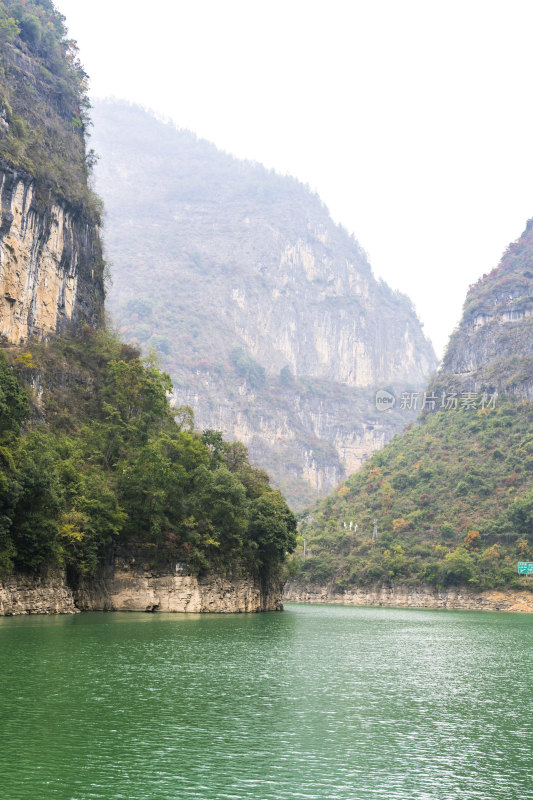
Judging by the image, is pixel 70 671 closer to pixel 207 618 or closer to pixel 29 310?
pixel 207 618

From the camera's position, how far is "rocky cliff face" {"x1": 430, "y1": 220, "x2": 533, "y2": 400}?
373 ft

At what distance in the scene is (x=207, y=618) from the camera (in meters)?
48.0

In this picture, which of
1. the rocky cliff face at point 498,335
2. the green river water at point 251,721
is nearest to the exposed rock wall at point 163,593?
the green river water at point 251,721

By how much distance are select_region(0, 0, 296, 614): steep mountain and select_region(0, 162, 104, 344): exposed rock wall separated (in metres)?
0.15

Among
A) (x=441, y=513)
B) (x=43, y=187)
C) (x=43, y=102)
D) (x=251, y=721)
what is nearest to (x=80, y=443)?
(x=43, y=187)

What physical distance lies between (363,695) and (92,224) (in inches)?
2054

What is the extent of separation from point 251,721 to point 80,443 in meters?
34.7

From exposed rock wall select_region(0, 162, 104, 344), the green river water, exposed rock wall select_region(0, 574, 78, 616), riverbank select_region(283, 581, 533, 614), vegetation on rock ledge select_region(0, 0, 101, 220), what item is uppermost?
vegetation on rock ledge select_region(0, 0, 101, 220)

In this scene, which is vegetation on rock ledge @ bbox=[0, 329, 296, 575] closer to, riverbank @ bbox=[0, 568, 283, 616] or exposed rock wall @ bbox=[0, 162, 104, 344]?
riverbank @ bbox=[0, 568, 283, 616]

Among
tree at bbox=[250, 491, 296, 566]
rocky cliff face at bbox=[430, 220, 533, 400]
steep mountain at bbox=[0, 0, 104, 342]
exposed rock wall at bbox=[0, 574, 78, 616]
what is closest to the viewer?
exposed rock wall at bbox=[0, 574, 78, 616]

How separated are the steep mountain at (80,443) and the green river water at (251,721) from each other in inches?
371

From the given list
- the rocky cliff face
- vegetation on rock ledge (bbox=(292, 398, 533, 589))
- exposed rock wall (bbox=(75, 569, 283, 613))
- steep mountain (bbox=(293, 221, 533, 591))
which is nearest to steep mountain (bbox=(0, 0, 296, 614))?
exposed rock wall (bbox=(75, 569, 283, 613))

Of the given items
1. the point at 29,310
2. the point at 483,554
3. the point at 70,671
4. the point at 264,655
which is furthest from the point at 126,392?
the point at 483,554

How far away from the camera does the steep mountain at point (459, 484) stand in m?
85.8
